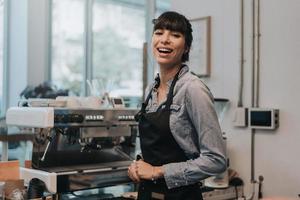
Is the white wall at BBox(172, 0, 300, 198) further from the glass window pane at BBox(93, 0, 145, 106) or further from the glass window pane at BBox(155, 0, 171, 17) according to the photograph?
the glass window pane at BBox(93, 0, 145, 106)

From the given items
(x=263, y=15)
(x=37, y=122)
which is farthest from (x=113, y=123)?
(x=263, y=15)

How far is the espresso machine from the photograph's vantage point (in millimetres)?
1955

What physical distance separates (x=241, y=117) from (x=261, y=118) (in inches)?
5.9

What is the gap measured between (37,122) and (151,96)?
0.71 m

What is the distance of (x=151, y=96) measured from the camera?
1.46m

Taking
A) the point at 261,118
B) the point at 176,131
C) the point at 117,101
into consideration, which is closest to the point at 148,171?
the point at 176,131

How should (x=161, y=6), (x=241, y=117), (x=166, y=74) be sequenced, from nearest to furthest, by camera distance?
(x=166, y=74) → (x=241, y=117) → (x=161, y=6)

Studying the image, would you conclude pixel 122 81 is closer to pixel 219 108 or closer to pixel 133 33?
pixel 133 33

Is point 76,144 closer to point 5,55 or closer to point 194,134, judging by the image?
point 194,134

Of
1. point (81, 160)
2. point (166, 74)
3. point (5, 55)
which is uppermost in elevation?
point (5, 55)

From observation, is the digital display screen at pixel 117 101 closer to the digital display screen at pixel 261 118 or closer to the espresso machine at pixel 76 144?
the espresso machine at pixel 76 144

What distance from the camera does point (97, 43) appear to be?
16.6ft

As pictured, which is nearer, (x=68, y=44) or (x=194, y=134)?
(x=194, y=134)

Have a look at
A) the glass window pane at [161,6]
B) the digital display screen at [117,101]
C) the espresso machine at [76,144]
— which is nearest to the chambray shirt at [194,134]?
the espresso machine at [76,144]
